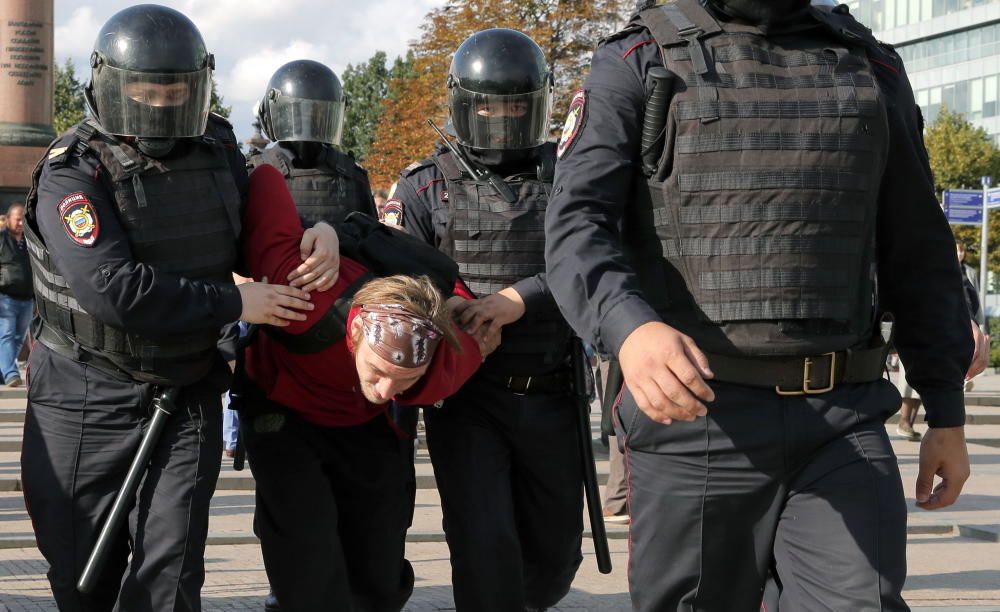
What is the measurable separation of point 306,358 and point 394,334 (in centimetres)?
39

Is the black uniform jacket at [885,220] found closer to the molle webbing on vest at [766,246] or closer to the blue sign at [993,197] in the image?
the molle webbing on vest at [766,246]

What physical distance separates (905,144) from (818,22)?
0.33 m

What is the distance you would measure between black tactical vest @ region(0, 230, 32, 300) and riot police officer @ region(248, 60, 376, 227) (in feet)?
24.0

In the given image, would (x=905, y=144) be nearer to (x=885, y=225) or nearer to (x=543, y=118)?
(x=885, y=225)

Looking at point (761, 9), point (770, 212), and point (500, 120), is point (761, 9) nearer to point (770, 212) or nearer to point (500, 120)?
point (770, 212)

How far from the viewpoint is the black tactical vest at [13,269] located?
41.5 ft

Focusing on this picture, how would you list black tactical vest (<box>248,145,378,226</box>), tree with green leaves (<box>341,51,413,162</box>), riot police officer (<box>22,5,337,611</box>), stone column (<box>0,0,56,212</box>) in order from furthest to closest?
tree with green leaves (<box>341,51,413,162</box>) → stone column (<box>0,0,56,212</box>) → black tactical vest (<box>248,145,378,226</box>) → riot police officer (<box>22,5,337,611</box>)

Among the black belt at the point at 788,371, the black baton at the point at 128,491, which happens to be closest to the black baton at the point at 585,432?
the black baton at the point at 128,491

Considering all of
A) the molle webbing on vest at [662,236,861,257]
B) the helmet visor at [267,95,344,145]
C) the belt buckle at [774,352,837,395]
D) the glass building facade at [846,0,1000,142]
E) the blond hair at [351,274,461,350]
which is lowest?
the belt buckle at [774,352,837,395]

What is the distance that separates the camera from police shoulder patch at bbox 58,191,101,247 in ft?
11.7

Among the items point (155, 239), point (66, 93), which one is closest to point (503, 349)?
point (155, 239)

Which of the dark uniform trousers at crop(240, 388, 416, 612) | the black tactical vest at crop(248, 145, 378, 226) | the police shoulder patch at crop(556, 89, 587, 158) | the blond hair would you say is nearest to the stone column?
the black tactical vest at crop(248, 145, 378, 226)

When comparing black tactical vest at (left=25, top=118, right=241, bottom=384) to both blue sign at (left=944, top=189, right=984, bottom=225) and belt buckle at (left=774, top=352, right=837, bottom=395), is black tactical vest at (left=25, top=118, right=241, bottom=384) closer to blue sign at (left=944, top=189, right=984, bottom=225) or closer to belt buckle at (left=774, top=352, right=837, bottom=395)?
belt buckle at (left=774, top=352, right=837, bottom=395)

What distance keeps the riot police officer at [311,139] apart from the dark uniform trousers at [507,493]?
1746 mm
